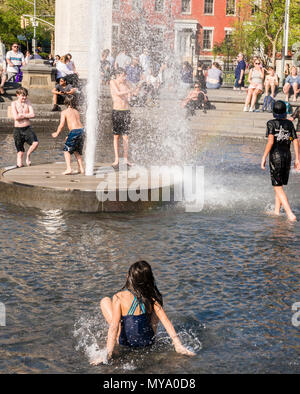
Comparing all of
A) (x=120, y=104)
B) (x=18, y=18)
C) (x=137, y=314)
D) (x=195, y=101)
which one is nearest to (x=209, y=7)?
(x=18, y=18)

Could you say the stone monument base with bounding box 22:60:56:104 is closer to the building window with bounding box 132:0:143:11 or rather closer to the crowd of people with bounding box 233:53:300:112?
the crowd of people with bounding box 233:53:300:112

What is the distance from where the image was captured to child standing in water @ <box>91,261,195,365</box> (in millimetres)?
5203

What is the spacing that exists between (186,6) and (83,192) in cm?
6111

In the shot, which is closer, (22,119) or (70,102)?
(70,102)

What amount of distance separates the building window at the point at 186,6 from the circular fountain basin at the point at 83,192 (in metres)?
59.4

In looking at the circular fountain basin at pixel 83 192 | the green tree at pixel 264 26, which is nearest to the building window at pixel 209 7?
the green tree at pixel 264 26

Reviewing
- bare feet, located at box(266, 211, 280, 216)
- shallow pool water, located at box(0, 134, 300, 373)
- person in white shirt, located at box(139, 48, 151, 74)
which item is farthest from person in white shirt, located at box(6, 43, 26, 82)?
bare feet, located at box(266, 211, 280, 216)

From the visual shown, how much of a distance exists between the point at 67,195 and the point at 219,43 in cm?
5936

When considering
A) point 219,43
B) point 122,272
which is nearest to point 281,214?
point 122,272

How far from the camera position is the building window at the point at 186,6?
67938 mm

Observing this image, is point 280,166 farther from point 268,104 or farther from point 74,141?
point 268,104

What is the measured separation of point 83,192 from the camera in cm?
1020

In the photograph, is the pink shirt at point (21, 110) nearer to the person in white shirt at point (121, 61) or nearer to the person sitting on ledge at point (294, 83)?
the person in white shirt at point (121, 61)

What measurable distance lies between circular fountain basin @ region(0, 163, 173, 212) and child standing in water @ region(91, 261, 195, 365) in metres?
4.90
